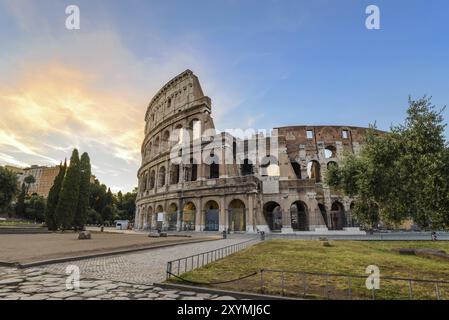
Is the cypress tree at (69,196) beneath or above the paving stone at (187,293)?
above

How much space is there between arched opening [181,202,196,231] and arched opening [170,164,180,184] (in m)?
5.65

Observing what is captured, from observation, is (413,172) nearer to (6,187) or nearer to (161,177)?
(161,177)

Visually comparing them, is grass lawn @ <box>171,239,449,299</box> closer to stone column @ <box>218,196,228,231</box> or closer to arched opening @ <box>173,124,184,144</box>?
stone column @ <box>218,196,228,231</box>

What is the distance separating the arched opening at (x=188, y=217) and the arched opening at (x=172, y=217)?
1.41 meters

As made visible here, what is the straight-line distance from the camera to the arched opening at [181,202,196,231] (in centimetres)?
3424

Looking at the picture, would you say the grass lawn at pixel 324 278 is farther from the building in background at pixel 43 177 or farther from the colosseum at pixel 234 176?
the building in background at pixel 43 177

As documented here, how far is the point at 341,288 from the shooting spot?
255 inches

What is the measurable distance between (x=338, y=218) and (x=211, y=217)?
741 inches

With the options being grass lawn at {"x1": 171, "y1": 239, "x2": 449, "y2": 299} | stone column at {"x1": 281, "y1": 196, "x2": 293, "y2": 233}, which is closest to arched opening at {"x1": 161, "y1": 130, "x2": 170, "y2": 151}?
stone column at {"x1": 281, "y1": 196, "x2": 293, "y2": 233}

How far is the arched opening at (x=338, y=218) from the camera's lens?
35875 mm

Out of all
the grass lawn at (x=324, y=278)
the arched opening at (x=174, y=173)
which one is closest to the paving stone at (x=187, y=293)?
the grass lawn at (x=324, y=278)

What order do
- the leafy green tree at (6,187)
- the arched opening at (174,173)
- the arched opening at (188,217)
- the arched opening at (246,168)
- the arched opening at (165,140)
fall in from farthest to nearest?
the arched opening at (165,140) → the arched opening at (246,168) → the arched opening at (174,173) → the leafy green tree at (6,187) → the arched opening at (188,217)
